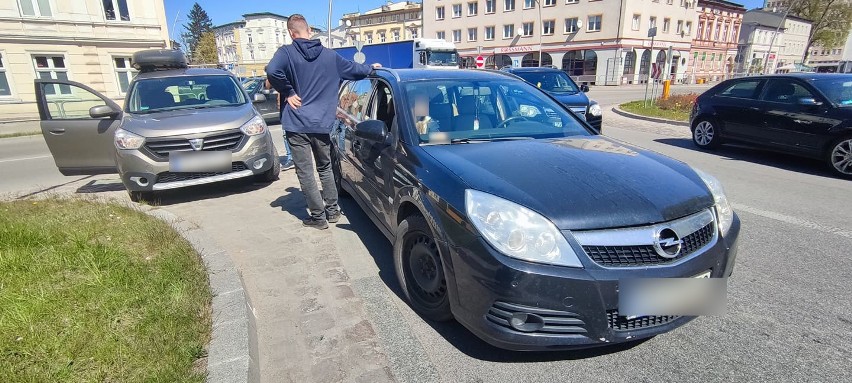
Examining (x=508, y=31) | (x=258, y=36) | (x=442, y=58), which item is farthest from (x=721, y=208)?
(x=258, y=36)

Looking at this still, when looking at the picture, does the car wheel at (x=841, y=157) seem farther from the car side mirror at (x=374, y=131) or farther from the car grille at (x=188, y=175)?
the car grille at (x=188, y=175)

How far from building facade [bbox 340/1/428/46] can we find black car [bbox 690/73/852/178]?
66.7 meters

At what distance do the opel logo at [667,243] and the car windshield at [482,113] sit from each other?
140 centimetres

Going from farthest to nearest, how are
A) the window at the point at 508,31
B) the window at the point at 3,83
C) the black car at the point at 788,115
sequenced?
1. the window at the point at 508,31
2. the window at the point at 3,83
3. the black car at the point at 788,115

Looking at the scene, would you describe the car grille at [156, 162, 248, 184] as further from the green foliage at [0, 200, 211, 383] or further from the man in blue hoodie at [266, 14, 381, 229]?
the man in blue hoodie at [266, 14, 381, 229]

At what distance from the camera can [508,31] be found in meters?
55.1

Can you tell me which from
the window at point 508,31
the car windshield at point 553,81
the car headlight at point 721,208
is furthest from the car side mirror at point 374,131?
the window at point 508,31

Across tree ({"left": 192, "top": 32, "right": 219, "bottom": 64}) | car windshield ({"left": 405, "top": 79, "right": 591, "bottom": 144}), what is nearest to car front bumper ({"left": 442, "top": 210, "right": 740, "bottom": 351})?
car windshield ({"left": 405, "top": 79, "right": 591, "bottom": 144})

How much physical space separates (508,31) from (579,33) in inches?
386

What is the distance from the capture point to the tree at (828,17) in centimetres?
5806

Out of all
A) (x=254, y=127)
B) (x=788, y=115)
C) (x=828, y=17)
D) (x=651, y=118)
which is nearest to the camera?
(x=254, y=127)

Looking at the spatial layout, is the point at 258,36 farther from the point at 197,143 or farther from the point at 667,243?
the point at 667,243

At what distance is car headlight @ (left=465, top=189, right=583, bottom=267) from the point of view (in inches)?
83.5

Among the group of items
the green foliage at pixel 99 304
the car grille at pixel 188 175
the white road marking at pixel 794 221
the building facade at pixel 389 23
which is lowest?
the white road marking at pixel 794 221
